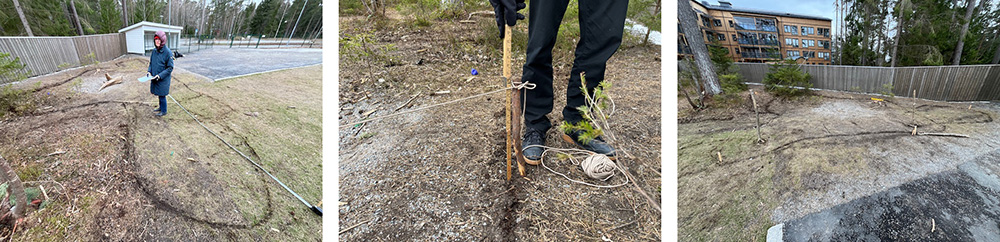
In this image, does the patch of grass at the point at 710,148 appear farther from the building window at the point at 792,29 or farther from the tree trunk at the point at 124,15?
the tree trunk at the point at 124,15

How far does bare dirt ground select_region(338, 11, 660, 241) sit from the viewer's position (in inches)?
48.6

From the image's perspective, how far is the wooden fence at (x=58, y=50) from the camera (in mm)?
1522

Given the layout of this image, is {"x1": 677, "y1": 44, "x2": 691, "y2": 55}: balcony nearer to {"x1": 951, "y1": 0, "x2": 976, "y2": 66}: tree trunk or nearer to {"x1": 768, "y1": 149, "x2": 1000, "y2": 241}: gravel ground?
{"x1": 768, "y1": 149, "x2": 1000, "y2": 241}: gravel ground

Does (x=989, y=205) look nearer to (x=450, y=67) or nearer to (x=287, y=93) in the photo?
(x=450, y=67)

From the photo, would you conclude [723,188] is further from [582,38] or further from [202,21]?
[202,21]

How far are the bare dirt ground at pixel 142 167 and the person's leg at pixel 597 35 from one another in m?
1.44

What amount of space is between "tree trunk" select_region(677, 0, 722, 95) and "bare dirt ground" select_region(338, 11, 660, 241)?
396 millimetres

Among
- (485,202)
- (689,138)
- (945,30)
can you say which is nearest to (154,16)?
(485,202)

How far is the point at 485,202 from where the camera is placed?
1336 mm

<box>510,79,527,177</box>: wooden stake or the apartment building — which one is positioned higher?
the apartment building

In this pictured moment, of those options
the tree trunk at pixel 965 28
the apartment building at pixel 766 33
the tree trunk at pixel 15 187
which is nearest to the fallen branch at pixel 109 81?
the tree trunk at pixel 15 187

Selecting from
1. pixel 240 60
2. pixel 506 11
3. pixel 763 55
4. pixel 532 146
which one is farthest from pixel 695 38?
pixel 240 60

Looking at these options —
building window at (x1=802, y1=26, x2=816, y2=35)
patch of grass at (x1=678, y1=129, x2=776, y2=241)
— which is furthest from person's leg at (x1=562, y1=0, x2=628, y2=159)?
building window at (x1=802, y1=26, x2=816, y2=35)

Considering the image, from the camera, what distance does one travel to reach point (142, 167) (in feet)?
5.63
